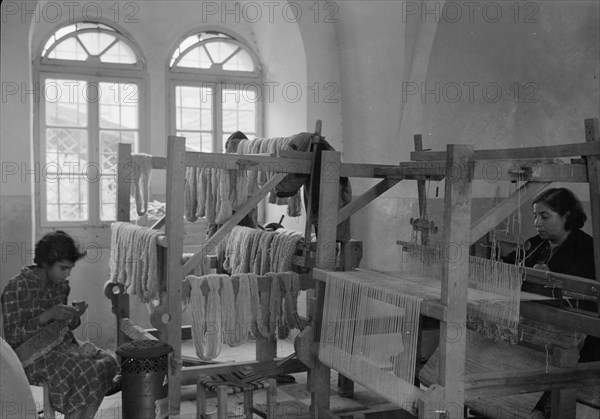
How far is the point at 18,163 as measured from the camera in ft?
22.2

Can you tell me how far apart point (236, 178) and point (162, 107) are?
3198mm

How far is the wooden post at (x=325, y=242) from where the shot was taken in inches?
173

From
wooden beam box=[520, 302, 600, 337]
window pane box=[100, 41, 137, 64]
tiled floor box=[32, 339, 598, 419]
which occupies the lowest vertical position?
tiled floor box=[32, 339, 598, 419]

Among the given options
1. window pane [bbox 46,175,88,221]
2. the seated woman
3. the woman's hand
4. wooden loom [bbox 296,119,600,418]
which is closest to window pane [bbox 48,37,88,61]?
window pane [bbox 46,175,88,221]

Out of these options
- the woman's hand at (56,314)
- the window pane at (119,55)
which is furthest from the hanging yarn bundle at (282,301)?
the window pane at (119,55)

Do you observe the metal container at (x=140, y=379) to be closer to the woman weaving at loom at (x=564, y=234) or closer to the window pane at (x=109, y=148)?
the woman weaving at loom at (x=564, y=234)

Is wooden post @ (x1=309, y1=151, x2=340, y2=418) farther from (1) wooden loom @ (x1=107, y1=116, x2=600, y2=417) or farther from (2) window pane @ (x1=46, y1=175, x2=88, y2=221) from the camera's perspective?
(2) window pane @ (x1=46, y1=175, x2=88, y2=221)

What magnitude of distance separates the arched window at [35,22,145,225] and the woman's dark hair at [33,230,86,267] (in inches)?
140

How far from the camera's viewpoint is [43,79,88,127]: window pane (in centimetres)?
764

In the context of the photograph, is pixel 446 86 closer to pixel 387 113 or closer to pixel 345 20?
pixel 387 113

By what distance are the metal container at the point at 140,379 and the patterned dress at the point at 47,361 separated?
0.20 meters

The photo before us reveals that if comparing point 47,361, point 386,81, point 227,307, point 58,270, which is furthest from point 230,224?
point 386,81

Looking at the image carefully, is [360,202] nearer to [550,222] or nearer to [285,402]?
[550,222]

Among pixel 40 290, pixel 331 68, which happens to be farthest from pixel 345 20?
pixel 40 290
